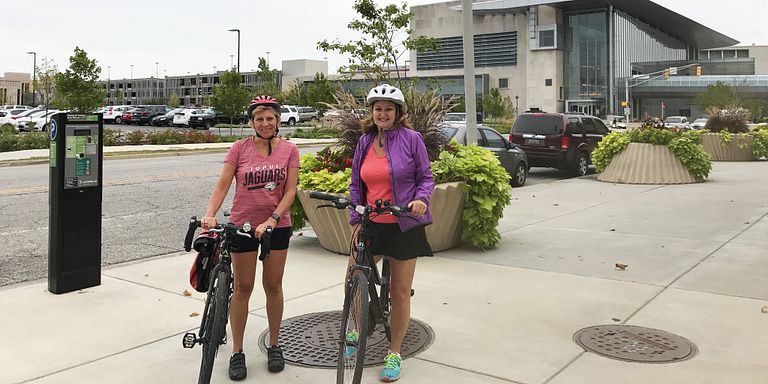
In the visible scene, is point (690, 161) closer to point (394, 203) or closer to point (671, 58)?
point (394, 203)

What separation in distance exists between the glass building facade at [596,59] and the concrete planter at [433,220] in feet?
284

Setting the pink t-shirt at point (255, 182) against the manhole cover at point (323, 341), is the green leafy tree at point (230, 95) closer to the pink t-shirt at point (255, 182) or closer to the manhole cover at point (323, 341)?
the manhole cover at point (323, 341)

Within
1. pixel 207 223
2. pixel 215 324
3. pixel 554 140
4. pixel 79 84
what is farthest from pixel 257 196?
pixel 79 84

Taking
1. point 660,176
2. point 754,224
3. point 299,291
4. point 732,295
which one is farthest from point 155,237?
point 660,176

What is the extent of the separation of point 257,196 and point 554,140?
1498cm

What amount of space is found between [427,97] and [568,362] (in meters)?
4.43

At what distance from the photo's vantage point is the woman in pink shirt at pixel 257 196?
4195mm

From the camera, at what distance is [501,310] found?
224 inches

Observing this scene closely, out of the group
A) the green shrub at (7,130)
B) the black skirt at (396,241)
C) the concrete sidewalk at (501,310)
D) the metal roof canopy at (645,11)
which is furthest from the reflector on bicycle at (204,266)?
the metal roof canopy at (645,11)

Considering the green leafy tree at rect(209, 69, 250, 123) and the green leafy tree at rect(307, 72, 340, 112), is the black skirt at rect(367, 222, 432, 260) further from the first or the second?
the green leafy tree at rect(307, 72, 340, 112)

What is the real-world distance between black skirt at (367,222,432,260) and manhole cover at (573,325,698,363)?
1465 mm

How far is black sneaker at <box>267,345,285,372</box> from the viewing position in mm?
4332

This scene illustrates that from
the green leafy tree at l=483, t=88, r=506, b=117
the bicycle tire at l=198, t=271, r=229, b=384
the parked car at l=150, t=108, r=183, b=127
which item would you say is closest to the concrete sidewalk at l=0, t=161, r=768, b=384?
the bicycle tire at l=198, t=271, r=229, b=384

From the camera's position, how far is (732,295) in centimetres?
614
